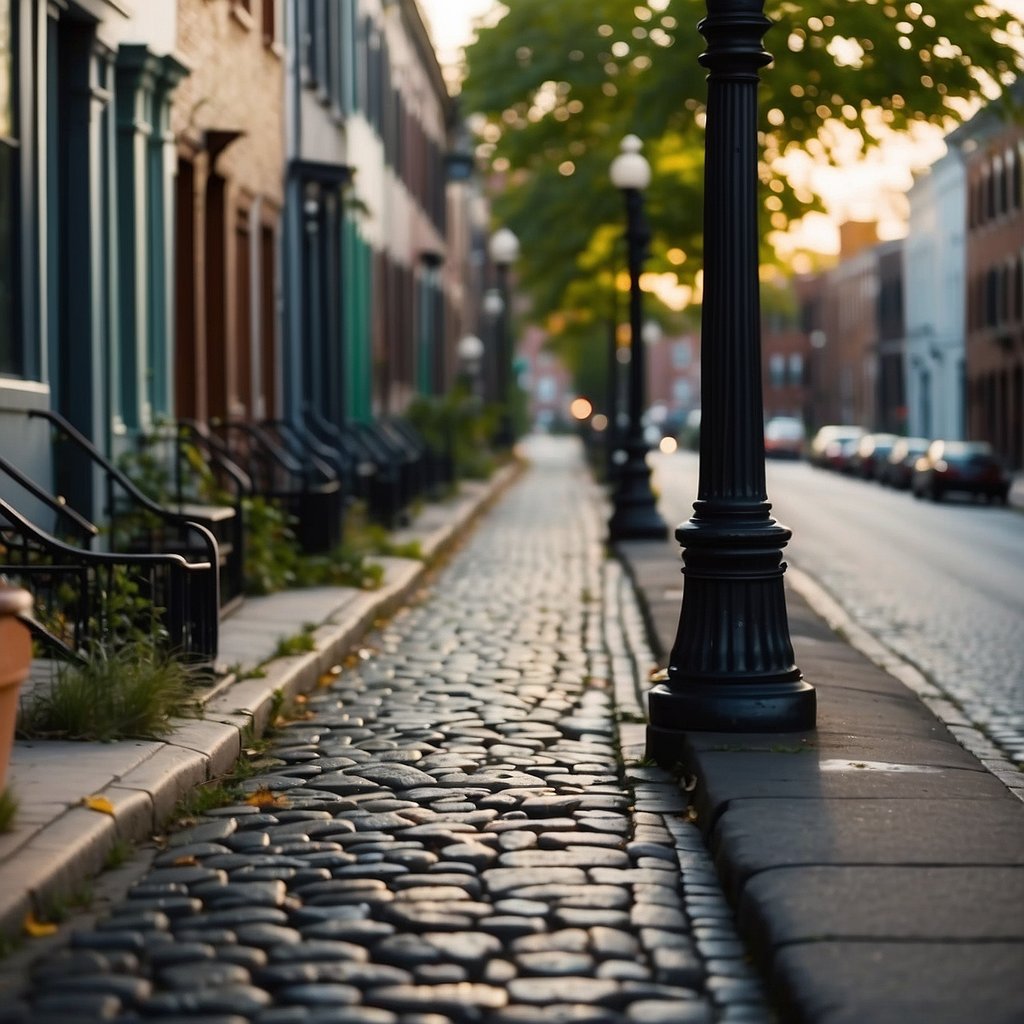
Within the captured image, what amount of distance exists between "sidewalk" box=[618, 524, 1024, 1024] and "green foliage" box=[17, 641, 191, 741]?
2060 millimetres

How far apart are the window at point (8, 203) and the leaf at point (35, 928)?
22.6 ft

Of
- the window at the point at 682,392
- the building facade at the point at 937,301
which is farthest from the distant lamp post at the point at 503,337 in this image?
the window at the point at 682,392

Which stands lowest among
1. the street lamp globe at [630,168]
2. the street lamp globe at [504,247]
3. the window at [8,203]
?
the window at [8,203]

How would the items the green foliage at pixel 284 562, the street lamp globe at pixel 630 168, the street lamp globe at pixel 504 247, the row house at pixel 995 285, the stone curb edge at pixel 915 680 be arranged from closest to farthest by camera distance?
the stone curb edge at pixel 915 680
the green foliage at pixel 284 562
the street lamp globe at pixel 630 168
the street lamp globe at pixel 504 247
the row house at pixel 995 285

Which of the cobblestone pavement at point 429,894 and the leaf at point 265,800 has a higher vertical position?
the leaf at point 265,800

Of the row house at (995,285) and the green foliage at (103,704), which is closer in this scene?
the green foliage at (103,704)

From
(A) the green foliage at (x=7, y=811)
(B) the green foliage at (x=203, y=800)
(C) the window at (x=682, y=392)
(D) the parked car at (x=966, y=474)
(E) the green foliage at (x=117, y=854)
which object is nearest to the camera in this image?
(A) the green foliage at (x=7, y=811)

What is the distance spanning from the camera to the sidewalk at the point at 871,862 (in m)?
4.98

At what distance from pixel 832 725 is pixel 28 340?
18.7 ft

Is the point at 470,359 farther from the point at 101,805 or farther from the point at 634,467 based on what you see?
the point at 101,805

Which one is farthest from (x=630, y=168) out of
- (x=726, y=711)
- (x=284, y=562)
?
(x=726, y=711)

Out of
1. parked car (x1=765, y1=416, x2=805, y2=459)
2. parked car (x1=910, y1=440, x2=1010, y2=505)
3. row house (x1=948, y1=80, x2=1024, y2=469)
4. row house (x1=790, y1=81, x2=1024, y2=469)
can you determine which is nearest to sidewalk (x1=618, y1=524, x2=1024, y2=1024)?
row house (x1=790, y1=81, x2=1024, y2=469)

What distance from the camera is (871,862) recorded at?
6.30 meters

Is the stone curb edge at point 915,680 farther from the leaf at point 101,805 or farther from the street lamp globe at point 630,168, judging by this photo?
the street lamp globe at point 630,168
